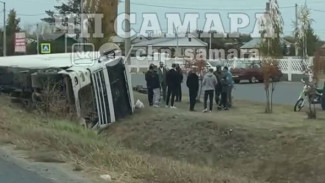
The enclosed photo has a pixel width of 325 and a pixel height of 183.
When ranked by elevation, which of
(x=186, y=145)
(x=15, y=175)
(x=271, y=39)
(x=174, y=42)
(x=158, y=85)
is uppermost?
(x=174, y=42)

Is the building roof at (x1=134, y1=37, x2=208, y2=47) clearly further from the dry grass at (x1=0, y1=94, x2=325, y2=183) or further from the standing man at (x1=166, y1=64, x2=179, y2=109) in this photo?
the dry grass at (x1=0, y1=94, x2=325, y2=183)

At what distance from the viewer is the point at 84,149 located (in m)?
10.4

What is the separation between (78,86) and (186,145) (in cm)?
392

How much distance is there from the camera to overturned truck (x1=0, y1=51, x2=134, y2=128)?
64.9 ft

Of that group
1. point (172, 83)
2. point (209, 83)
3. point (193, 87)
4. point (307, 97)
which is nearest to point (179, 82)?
point (172, 83)

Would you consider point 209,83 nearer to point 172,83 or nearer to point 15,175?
point 172,83

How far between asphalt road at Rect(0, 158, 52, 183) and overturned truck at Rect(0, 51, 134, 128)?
932cm

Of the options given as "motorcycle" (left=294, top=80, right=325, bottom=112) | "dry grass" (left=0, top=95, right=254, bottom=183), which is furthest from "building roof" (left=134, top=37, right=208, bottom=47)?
"dry grass" (left=0, top=95, right=254, bottom=183)

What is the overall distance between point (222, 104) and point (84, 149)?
47.2 ft

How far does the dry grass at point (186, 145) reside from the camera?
30.7 feet

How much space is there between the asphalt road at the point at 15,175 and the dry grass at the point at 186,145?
0.58 m

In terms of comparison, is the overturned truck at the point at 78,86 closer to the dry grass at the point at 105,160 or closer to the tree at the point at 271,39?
the tree at the point at 271,39

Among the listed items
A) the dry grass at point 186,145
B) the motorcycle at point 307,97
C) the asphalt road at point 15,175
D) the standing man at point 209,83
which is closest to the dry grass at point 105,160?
the dry grass at point 186,145

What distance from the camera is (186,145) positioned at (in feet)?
60.5
